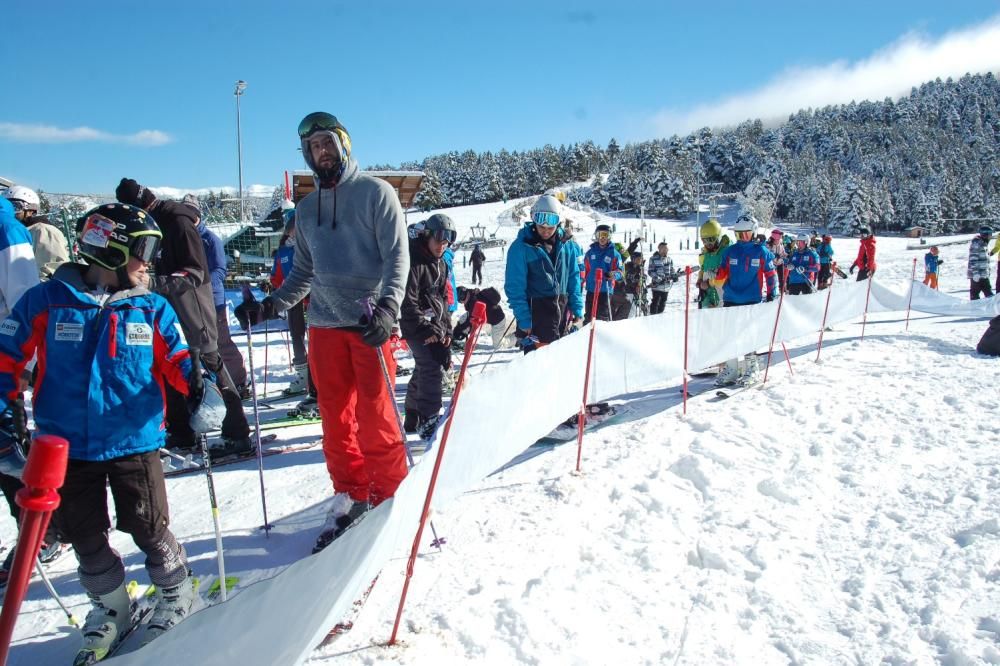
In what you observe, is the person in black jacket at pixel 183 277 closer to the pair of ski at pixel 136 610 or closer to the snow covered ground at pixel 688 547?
the snow covered ground at pixel 688 547

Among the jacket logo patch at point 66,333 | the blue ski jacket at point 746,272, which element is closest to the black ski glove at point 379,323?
the jacket logo patch at point 66,333

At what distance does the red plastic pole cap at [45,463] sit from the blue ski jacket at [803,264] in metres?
13.2

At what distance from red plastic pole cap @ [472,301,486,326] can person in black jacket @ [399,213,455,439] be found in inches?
82.3

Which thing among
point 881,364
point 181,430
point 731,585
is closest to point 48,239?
point 181,430

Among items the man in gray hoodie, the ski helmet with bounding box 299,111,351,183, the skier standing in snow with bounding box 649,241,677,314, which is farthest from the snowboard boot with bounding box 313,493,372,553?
the skier standing in snow with bounding box 649,241,677,314

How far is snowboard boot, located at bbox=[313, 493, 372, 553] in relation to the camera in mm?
3080

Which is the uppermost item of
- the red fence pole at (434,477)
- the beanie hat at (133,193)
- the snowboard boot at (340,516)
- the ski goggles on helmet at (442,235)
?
the beanie hat at (133,193)

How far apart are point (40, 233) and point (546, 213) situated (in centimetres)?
409

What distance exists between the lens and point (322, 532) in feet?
10.3

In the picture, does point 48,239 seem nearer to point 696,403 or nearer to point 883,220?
point 696,403

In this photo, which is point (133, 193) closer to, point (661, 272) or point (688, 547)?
point (688, 547)

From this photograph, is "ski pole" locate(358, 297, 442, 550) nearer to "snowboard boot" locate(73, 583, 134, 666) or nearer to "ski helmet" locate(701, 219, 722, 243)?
"snowboard boot" locate(73, 583, 134, 666)

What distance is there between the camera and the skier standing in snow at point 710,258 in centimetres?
757

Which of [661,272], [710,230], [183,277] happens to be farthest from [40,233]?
[661,272]
